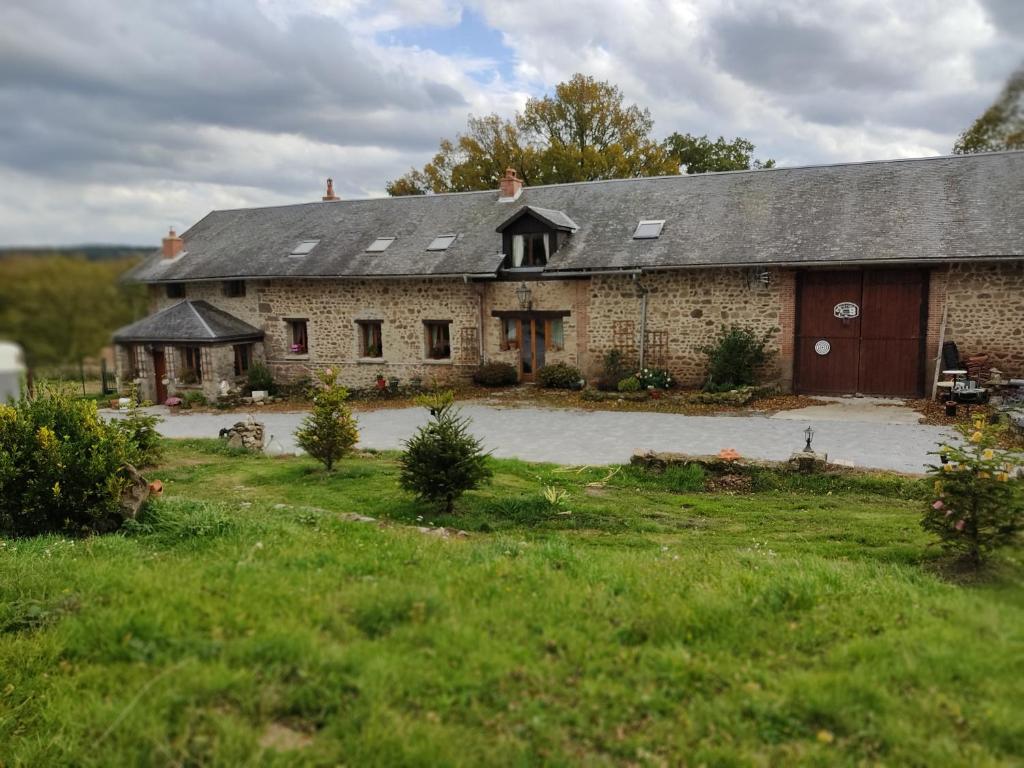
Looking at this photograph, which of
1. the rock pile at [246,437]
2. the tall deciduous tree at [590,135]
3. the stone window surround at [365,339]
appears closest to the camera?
the rock pile at [246,437]

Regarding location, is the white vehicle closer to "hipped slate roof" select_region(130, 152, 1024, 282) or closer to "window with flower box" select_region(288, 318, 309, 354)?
"hipped slate roof" select_region(130, 152, 1024, 282)

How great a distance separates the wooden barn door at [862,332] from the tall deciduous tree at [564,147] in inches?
683

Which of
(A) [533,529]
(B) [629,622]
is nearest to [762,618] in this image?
(B) [629,622]

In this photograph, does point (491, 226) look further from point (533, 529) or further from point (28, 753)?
point (28, 753)

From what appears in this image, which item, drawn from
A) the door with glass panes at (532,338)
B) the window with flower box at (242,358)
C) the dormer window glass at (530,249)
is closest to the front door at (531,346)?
the door with glass panes at (532,338)

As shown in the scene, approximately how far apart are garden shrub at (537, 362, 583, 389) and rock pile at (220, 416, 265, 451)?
815 centimetres

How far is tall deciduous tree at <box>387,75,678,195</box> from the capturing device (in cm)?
3278

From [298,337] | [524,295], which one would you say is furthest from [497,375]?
[298,337]

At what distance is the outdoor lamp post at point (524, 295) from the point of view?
19.7 metres

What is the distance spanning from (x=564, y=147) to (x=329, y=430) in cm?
2597

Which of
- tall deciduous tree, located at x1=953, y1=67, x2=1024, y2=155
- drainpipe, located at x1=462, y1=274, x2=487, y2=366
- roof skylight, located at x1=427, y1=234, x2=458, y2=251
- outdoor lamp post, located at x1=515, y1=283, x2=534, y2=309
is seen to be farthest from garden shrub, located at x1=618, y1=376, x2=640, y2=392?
tall deciduous tree, located at x1=953, y1=67, x2=1024, y2=155

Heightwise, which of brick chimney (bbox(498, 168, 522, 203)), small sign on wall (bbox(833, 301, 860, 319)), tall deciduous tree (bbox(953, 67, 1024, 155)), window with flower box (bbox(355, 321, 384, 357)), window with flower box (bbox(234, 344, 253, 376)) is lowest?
window with flower box (bbox(234, 344, 253, 376))

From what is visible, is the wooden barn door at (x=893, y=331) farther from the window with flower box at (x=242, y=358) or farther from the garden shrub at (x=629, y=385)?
the window with flower box at (x=242, y=358)

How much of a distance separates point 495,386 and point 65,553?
14.5 meters
